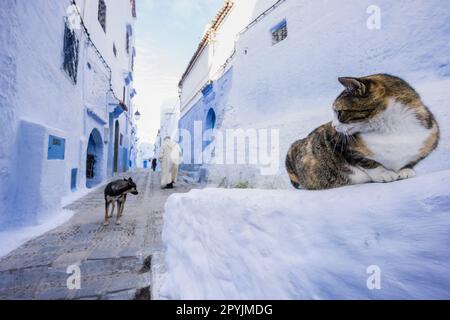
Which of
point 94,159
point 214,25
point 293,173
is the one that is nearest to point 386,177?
point 293,173

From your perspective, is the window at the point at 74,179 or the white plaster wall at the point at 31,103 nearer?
the white plaster wall at the point at 31,103

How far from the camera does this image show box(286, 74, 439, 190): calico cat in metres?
1.36

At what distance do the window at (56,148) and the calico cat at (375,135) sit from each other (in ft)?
14.5

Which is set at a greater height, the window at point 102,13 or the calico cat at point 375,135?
the window at point 102,13

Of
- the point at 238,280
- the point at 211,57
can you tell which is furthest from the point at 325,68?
the point at 211,57

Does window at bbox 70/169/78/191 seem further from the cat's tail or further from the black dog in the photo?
the cat's tail

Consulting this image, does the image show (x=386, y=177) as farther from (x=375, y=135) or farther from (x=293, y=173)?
(x=293, y=173)

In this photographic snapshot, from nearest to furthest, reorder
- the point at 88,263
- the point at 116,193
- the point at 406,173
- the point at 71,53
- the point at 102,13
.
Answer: the point at 406,173 < the point at 88,263 < the point at 116,193 < the point at 71,53 < the point at 102,13

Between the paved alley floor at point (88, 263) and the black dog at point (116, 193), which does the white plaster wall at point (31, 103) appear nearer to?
the paved alley floor at point (88, 263)

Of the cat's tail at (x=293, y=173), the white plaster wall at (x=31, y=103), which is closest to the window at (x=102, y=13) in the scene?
the white plaster wall at (x=31, y=103)

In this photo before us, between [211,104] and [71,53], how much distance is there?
605 centimetres

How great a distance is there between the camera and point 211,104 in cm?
1087

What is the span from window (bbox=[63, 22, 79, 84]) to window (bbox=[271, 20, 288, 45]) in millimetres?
5443

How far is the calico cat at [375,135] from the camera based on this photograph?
1.36m
